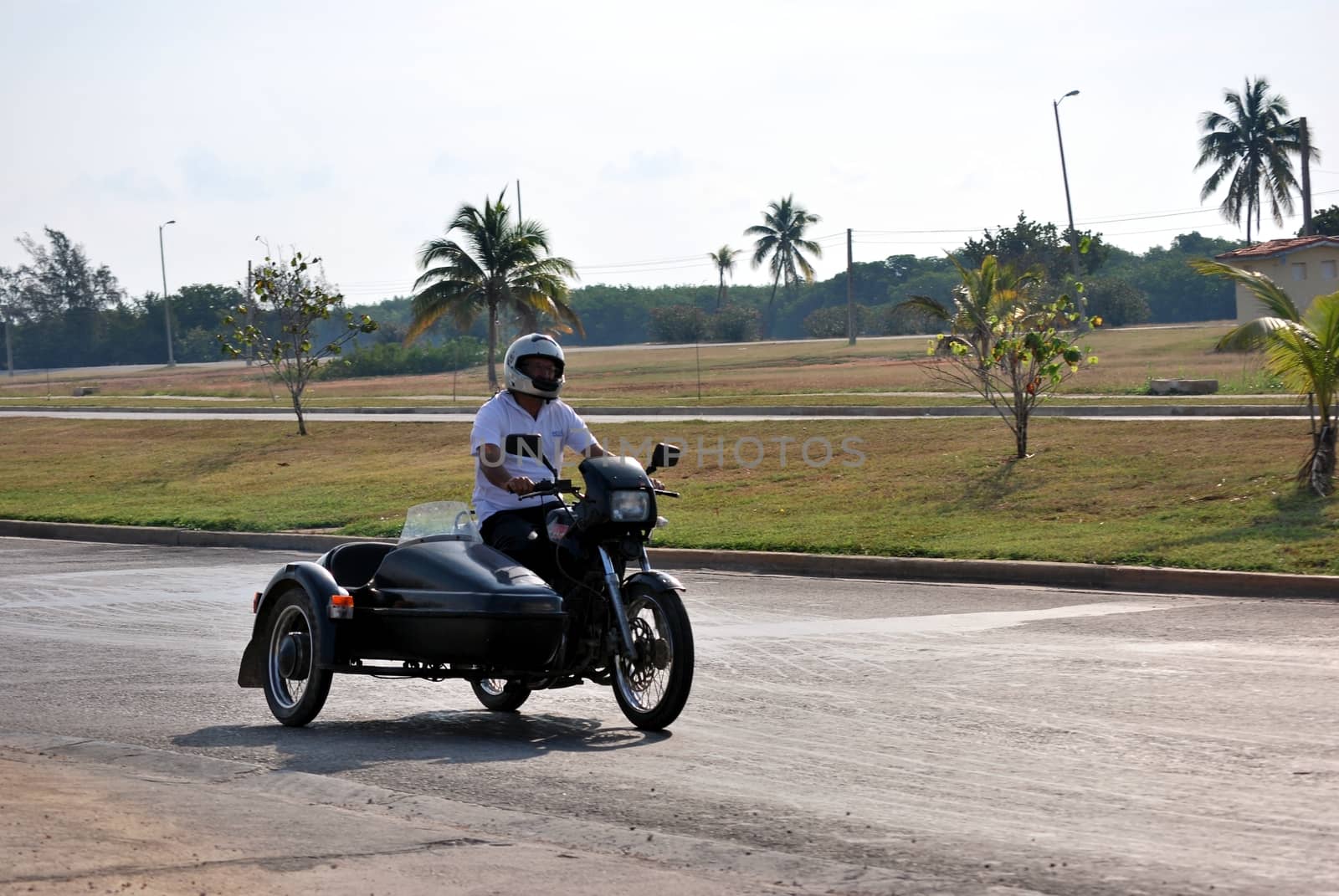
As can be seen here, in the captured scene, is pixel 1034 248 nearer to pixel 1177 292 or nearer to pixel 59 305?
pixel 1177 292

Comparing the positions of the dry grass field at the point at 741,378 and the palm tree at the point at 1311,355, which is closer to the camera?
the palm tree at the point at 1311,355

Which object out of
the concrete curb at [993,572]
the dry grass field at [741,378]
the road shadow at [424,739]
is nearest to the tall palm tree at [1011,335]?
the dry grass field at [741,378]

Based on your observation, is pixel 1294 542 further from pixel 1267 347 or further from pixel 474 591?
pixel 474 591

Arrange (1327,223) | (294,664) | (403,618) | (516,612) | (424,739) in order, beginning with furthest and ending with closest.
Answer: (1327,223)
(294,664)
(403,618)
(424,739)
(516,612)

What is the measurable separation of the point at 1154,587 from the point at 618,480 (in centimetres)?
740

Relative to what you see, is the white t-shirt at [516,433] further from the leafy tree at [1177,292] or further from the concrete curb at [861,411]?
the leafy tree at [1177,292]

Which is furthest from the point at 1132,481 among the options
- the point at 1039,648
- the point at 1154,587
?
the point at 1039,648

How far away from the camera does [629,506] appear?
26.0 feet

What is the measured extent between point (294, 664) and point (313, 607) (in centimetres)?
39

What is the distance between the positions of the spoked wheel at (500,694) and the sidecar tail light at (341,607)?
2.62 feet

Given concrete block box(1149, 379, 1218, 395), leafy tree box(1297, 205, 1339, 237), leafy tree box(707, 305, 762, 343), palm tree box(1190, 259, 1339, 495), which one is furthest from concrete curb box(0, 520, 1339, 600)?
leafy tree box(707, 305, 762, 343)

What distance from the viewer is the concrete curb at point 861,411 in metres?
26.8

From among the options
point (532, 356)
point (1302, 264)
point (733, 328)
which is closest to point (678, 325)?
point (733, 328)

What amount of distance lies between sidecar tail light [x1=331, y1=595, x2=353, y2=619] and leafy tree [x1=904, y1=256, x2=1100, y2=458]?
581 inches
